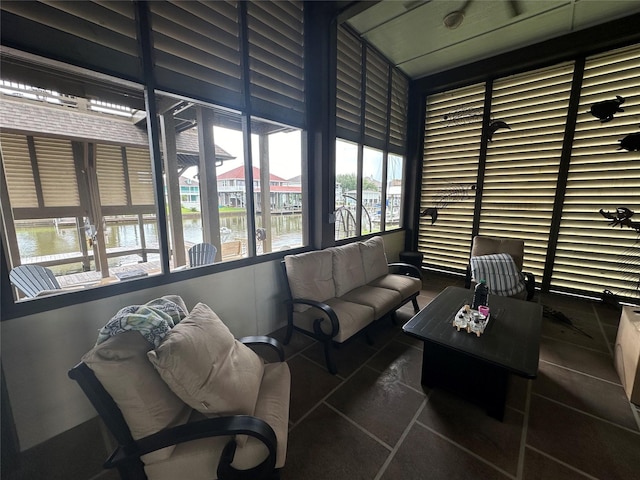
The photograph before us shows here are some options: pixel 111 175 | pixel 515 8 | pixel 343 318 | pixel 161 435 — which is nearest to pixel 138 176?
pixel 111 175

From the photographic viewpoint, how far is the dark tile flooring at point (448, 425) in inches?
53.8

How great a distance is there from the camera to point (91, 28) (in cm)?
153

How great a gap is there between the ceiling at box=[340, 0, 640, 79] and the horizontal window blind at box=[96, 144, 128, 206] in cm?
509

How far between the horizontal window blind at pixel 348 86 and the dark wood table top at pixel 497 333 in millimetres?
2429

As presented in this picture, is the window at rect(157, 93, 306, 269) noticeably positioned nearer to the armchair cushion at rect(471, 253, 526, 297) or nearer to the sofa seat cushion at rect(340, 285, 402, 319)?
the sofa seat cushion at rect(340, 285, 402, 319)

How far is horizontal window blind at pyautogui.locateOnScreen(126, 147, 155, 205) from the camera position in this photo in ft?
17.7

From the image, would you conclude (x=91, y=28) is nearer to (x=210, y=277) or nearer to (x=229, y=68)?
(x=229, y=68)

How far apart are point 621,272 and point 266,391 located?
4.63 metres

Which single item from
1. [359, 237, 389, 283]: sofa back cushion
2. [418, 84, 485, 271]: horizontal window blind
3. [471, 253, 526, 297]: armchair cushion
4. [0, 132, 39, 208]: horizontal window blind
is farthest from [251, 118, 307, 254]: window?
[0, 132, 39, 208]: horizontal window blind

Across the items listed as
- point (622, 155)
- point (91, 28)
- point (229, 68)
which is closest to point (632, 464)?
point (622, 155)

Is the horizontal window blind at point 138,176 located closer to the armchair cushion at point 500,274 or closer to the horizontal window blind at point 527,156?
the armchair cushion at point 500,274

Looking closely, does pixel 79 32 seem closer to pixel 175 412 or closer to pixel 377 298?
pixel 175 412

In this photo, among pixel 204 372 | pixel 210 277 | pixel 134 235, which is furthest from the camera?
pixel 134 235

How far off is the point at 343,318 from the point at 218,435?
1310 millimetres
